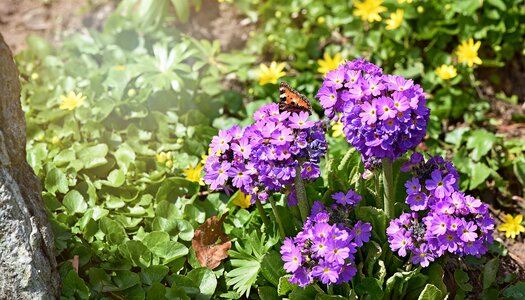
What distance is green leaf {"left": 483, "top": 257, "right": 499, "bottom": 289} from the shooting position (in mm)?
3057

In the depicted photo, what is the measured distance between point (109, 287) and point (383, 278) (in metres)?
1.08

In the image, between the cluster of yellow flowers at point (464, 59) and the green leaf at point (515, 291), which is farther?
the cluster of yellow flowers at point (464, 59)

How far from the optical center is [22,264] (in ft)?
8.69

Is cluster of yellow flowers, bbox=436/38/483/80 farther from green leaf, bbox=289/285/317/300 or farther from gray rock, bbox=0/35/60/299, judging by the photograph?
gray rock, bbox=0/35/60/299

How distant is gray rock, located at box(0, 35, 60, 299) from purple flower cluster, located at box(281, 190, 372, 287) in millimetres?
920

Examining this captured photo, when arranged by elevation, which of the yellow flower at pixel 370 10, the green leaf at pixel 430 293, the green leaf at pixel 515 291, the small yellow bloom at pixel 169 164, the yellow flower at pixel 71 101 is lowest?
the green leaf at pixel 515 291

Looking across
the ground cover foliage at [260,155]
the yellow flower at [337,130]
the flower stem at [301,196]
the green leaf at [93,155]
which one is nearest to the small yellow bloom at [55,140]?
the ground cover foliage at [260,155]

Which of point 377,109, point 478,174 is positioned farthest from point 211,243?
point 478,174

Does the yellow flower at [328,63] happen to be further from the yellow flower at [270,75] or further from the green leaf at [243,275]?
the green leaf at [243,275]

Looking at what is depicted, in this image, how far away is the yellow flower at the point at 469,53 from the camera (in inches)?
163

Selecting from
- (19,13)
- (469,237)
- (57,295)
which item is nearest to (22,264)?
(57,295)

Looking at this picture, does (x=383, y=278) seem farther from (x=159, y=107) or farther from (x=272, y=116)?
(x=159, y=107)

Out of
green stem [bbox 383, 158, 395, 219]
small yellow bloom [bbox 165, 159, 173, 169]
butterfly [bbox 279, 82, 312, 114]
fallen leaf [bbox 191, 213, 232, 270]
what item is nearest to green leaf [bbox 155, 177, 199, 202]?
small yellow bloom [bbox 165, 159, 173, 169]

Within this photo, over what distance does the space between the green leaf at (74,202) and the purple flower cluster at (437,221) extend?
1.40m
